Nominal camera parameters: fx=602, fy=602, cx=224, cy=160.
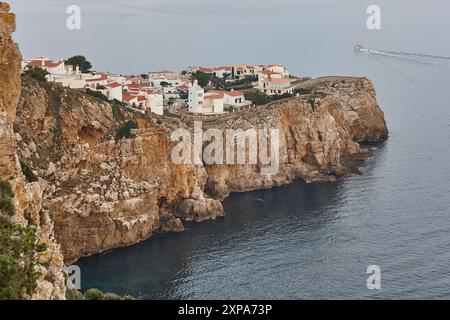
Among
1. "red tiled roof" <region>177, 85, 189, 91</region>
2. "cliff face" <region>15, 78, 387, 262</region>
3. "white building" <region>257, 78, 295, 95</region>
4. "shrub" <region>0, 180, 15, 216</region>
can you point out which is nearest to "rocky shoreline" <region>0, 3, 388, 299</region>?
"cliff face" <region>15, 78, 387, 262</region>

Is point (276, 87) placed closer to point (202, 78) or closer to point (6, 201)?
point (202, 78)

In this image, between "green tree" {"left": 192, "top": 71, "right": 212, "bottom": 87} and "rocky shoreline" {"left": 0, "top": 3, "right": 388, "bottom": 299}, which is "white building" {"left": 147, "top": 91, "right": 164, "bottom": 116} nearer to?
"rocky shoreline" {"left": 0, "top": 3, "right": 388, "bottom": 299}

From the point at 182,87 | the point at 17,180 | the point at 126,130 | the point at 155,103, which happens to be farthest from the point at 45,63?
the point at 17,180

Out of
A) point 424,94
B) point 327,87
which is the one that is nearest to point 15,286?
point 327,87

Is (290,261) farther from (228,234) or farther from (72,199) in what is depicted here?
(72,199)

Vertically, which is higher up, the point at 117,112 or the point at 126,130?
the point at 117,112

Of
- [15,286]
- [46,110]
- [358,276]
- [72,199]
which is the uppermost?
[46,110]
